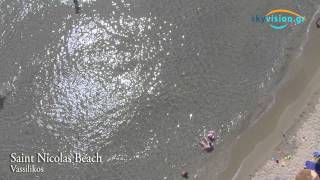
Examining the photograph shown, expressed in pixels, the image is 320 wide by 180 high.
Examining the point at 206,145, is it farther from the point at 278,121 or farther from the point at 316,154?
the point at 316,154

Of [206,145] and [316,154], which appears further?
A: [206,145]

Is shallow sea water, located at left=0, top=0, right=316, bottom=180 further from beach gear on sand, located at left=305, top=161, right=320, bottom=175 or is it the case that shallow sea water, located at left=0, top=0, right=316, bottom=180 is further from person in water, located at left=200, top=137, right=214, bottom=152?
beach gear on sand, located at left=305, top=161, right=320, bottom=175

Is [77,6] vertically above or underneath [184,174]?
above

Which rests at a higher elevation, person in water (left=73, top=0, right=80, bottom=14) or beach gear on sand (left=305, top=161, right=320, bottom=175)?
person in water (left=73, top=0, right=80, bottom=14)

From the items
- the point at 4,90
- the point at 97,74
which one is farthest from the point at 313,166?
the point at 4,90

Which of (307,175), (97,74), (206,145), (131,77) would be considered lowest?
(307,175)

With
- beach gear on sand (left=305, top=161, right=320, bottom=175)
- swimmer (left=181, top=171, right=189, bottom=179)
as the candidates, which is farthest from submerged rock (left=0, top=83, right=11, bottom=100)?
beach gear on sand (left=305, top=161, right=320, bottom=175)

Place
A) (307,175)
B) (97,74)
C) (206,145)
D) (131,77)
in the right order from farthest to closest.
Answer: (97,74)
(131,77)
(206,145)
(307,175)

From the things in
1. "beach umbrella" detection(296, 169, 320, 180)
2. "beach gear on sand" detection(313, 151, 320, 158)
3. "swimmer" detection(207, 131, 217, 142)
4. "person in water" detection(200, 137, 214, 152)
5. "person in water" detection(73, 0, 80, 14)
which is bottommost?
"beach umbrella" detection(296, 169, 320, 180)

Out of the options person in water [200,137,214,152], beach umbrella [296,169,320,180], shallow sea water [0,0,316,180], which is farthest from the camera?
shallow sea water [0,0,316,180]
